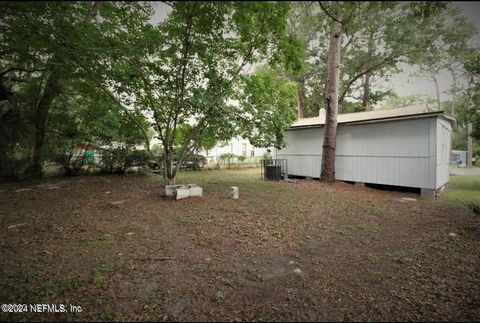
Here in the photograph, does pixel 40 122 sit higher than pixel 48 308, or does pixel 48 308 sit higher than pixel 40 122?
pixel 40 122

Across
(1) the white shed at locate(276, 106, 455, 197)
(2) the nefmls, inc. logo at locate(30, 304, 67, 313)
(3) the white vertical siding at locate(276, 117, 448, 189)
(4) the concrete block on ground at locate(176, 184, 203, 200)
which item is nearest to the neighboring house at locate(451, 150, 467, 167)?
(1) the white shed at locate(276, 106, 455, 197)

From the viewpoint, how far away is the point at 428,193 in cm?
743

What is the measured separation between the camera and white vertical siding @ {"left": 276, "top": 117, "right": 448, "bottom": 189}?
7445 mm

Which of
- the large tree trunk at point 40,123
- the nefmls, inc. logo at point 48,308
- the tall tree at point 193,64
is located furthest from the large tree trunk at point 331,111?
the large tree trunk at point 40,123

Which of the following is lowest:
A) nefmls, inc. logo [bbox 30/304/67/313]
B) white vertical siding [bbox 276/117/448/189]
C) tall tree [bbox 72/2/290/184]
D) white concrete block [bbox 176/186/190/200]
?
nefmls, inc. logo [bbox 30/304/67/313]

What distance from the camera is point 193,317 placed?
2033 millimetres

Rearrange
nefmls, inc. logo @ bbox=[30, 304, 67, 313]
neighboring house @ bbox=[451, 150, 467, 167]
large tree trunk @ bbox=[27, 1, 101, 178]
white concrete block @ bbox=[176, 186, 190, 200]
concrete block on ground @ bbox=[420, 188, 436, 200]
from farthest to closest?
1. neighboring house @ bbox=[451, 150, 467, 167]
2. large tree trunk @ bbox=[27, 1, 101, 178]
3. concrete block on ground @ bbox=[420, 188, 436, 200]
4. white concrete block @ bbox=[176, 186, 190, 200]
5. nefmls, inc. logo @ bbox=[30, 304, 67, 313]

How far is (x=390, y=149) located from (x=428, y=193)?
1.89 metres

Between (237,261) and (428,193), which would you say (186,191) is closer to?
(237,261)

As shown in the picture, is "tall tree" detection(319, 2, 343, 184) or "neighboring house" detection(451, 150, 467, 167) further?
"neighboring house" detection(451, 150, 467, 167)

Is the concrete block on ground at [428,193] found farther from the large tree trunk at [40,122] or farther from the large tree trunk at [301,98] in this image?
the large tree trunk at [40,122]

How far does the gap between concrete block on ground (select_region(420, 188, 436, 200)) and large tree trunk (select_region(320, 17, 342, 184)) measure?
2.99 m

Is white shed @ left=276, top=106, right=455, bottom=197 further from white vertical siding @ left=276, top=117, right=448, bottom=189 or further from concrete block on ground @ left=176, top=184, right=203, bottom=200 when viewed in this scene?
concrete block on ground @ left=176, top=184, right=203, bottom=200

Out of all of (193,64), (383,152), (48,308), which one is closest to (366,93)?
(383,152)
